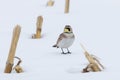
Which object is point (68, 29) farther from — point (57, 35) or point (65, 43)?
point (57, 35)

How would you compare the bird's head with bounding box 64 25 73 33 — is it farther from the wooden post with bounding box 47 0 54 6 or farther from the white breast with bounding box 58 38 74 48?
the wooden post with bounding box 47 0 54 6

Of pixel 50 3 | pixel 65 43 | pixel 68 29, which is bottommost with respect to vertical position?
pixel 65 43

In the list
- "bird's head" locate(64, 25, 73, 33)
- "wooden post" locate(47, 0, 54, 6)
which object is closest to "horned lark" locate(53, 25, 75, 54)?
"bird's head" locate(64, 25, 73, 33)

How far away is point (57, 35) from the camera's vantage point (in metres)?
6.73

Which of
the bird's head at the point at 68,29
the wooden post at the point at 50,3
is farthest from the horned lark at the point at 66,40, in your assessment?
the wooden post at the point at 50,3

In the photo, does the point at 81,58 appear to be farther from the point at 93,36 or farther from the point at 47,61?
the point at 93,36

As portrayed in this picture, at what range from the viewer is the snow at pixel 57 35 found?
478cm

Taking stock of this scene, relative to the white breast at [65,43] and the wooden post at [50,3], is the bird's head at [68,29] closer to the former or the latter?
the white breast at [65,43]

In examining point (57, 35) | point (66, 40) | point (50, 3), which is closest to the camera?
point (66, 40)

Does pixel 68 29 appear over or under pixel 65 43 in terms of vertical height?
over

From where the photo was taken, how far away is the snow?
4.78 metres

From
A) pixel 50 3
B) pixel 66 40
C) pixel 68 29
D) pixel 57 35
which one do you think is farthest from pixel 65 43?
pixel 50 3

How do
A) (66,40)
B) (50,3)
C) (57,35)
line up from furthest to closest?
(50,3) < (57,35) < (66,40)

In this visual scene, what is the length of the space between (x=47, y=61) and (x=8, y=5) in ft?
12.4
